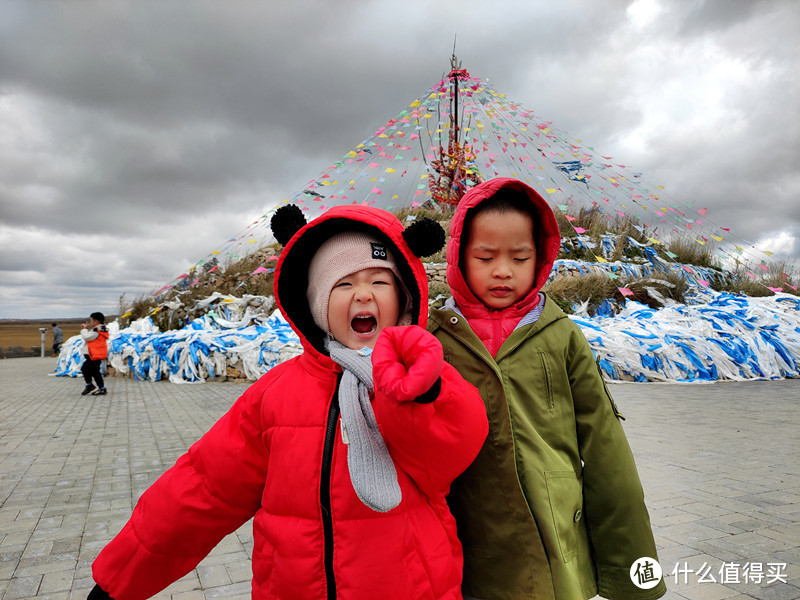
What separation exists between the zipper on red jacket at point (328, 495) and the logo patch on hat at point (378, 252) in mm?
438

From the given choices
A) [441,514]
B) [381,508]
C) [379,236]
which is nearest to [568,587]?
[441,514]

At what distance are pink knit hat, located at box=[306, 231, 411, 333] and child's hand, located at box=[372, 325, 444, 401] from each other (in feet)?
1.17

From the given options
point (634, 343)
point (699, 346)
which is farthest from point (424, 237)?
point (699, 346)

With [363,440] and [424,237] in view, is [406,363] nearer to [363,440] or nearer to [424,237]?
[363,440]

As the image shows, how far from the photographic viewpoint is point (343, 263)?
147 cm

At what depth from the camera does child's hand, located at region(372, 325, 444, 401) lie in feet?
3.35

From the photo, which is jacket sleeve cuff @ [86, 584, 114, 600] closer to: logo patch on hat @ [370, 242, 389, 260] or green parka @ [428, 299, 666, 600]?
green parka @ [428, 299, 666, 600]

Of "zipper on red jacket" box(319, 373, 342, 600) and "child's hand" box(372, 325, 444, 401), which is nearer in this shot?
"child's hand" box(372, 325, 444, 401)

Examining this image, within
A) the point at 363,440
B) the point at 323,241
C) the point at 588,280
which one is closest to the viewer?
the point at 363,440

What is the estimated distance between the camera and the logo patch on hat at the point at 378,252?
1466 mm

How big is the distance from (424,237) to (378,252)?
0.45 feet

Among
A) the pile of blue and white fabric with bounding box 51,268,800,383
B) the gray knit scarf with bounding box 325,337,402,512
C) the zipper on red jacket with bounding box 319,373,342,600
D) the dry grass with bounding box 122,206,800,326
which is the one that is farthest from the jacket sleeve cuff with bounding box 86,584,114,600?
the dry grass with bounding box 122,206,800,326

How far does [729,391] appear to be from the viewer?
8.02 meters

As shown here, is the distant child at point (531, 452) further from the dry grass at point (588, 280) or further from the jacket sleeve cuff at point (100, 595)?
the dry grass at point (588, 280)
